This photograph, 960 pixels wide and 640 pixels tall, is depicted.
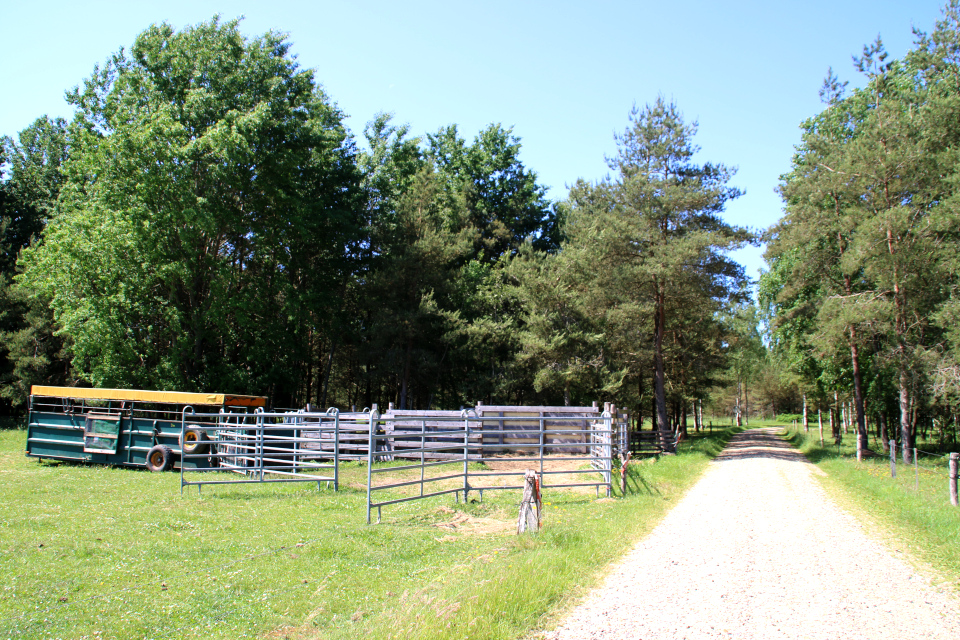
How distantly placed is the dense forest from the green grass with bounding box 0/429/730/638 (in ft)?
53.0

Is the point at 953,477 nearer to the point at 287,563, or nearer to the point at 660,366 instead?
the point at 287,563

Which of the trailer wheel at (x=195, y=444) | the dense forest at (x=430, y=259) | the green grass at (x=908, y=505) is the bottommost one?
the green grass at (x=908, y=505)

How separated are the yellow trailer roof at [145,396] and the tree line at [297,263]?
935 centimetres

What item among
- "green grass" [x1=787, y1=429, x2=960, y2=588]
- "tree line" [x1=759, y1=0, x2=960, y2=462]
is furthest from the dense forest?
"green grass" [x1=787, y1=429, x2=960, y2=588]

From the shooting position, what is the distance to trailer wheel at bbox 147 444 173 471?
15773 mm

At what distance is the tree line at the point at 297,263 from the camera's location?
85.8 ft

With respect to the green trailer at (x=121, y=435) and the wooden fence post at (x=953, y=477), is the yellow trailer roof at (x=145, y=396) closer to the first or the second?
the green trailer at (x=121, y=435)

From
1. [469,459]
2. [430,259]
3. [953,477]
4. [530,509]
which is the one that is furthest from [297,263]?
[953,477]

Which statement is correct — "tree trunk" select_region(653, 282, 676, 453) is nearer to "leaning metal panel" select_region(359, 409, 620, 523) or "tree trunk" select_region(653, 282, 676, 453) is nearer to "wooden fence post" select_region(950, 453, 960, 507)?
"leaning metal panel" select_region(359, 409, 620, 523)

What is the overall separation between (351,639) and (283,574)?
2.08 metres

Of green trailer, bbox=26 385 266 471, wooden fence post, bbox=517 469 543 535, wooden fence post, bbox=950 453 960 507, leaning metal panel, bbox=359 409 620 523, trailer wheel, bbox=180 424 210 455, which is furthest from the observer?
green trailer, bbox=26 385 266 471

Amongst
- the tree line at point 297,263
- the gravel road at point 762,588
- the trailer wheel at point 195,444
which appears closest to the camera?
the gravel road at point 762,588

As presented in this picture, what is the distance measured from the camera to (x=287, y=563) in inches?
267

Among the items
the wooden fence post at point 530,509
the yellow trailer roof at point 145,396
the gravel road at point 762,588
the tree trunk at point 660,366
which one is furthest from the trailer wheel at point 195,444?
the tree trunk at point 660,366
